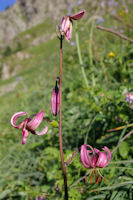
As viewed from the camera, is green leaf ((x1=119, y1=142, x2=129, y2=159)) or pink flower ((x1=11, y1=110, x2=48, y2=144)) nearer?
pink flower ((x1=11, y1=110, x2=48, y2=144))

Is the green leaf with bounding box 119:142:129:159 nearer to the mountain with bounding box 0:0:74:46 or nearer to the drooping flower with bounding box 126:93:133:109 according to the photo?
the drooping flower with bounding box 126:93:133:109

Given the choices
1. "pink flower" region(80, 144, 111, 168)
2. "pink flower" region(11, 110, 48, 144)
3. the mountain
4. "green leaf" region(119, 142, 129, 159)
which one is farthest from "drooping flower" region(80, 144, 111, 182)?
the mountain

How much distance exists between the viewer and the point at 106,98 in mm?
1049

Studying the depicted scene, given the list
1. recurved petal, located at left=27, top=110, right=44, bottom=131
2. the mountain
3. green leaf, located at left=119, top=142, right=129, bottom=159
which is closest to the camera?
recurved petal, located at left=27, top=110, right=44, bottom=131

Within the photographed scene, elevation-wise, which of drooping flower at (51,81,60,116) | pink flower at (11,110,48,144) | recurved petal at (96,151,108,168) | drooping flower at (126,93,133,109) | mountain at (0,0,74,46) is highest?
mountain at (0,0,74,46)

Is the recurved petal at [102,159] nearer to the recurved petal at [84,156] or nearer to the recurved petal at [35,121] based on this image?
the recurved petal at [84,156]

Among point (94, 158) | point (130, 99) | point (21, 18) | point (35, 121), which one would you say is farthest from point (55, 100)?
point (21, 18)

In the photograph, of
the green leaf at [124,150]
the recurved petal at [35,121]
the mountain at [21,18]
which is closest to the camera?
the recurved petal at [35,121]

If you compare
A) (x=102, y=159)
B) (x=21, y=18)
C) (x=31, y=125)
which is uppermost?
(x=21, y=18)

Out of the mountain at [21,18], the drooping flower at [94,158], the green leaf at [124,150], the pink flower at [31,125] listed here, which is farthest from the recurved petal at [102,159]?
the mountain at [21,18]

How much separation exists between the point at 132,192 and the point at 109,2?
2.98 metres

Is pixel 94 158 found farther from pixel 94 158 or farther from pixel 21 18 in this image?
pixel 21 18

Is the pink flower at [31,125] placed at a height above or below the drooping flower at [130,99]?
below

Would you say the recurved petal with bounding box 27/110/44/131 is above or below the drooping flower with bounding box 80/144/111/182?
above
